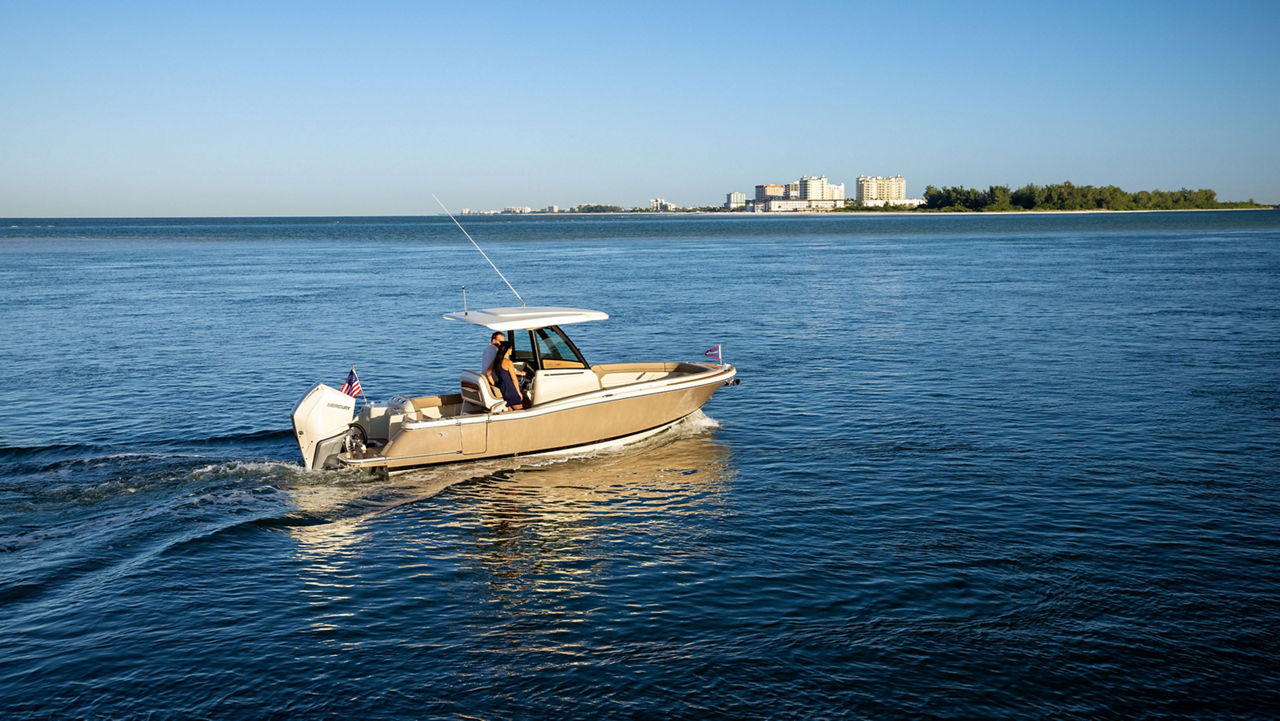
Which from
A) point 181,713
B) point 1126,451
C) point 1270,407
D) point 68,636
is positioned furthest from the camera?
point 1270,407

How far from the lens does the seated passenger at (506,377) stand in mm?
14664

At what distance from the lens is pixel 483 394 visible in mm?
14523

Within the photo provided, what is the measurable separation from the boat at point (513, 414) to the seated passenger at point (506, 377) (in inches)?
3.9

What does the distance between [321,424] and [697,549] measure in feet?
19.6

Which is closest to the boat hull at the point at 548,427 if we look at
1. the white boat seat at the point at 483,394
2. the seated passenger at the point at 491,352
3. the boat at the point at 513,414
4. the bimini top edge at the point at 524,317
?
the boat at the point at 513,414

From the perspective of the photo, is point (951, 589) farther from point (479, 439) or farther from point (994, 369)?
point (994, 369)

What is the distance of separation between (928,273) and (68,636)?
48.2 m

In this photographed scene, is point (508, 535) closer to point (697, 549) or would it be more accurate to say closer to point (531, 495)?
point (531, 495)

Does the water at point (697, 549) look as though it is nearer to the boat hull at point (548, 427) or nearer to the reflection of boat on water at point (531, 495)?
the reflection of boat on water at point (531, 495)

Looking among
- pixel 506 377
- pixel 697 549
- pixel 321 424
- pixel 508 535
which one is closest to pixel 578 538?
pixel 508 535

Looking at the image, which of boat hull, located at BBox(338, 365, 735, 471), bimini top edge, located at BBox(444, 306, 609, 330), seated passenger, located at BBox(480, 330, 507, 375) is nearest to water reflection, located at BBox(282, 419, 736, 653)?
boat hull, located at BBox(338, 365, 735, 471)

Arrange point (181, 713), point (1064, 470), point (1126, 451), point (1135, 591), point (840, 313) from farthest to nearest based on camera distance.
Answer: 1. point (840, 313)
2. point (1126, 451)
3. point (1064, 470)
4. point (1135, 591)
5. point (181, 713)

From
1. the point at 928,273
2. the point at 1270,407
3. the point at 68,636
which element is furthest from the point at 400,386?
the point at 928,273

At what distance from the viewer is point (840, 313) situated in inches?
1330
